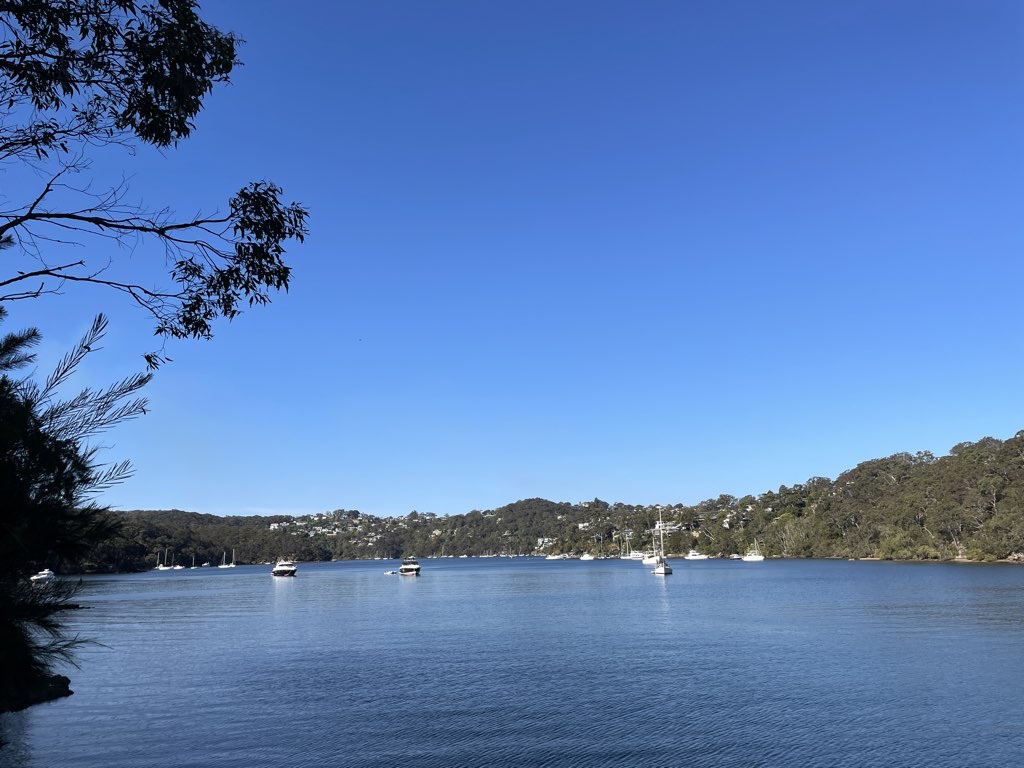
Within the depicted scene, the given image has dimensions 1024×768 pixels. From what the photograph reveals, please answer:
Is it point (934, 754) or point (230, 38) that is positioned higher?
point (230, 38)

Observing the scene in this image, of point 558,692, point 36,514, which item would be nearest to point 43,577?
point 36,514

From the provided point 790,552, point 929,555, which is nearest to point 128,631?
point 929,555

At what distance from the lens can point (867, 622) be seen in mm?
53250

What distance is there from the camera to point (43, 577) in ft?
17.5

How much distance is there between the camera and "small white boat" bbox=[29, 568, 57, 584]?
17.1ft

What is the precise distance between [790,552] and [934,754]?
18518 centimetres

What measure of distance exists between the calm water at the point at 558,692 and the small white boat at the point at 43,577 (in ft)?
1.16

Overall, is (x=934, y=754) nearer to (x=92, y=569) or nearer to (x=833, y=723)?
(x=833, y=723)

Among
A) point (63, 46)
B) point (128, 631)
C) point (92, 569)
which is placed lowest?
point (128, 631)

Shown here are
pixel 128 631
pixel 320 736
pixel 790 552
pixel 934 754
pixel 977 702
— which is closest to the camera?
pixel 934 754

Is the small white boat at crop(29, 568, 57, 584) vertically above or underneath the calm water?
above

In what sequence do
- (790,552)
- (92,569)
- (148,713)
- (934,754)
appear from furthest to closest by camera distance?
(790,552), (148,713), (934,754), (92,569)

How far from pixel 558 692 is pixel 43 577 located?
29841 mm

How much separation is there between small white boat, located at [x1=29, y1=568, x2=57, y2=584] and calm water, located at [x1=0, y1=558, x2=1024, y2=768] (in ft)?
1.16
